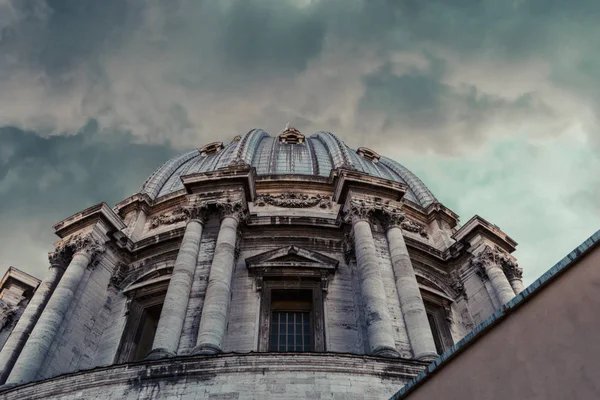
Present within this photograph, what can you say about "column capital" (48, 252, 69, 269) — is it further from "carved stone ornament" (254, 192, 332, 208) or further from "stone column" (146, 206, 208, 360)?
"carved stone ornament" (254, 192, 332, 208)

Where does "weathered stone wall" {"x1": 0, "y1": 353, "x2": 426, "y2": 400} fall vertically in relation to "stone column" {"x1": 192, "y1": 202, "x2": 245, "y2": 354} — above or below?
below

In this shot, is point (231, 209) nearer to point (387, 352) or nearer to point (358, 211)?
point (358, 211)

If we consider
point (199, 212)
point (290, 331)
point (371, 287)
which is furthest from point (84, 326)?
point (371, 287)

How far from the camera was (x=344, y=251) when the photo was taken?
70.5 ft

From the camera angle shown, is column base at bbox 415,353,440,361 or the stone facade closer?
the stone facade

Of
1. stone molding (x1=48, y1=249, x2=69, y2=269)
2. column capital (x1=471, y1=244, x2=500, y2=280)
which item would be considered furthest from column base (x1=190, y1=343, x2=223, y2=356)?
column capital (x1=471, y1=244, x2=500, y2=280)

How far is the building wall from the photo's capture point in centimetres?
544

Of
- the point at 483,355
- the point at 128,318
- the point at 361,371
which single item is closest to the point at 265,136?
the point at 128,318

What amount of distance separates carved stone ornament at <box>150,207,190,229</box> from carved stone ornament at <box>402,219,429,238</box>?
11500mm

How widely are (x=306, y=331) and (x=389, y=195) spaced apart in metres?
6.98

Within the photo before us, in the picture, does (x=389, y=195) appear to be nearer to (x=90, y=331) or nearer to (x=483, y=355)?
(x=90, y=331)

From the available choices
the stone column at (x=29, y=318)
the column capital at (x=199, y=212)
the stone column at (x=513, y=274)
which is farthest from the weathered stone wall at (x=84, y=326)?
the stone column at (x=513, y=274)

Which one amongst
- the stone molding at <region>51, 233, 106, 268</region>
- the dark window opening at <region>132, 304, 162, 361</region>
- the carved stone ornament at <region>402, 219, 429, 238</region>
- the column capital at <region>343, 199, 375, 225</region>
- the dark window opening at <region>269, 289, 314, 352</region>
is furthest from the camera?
the carved stone ornament at <region>402, 219, 429, 238</region>

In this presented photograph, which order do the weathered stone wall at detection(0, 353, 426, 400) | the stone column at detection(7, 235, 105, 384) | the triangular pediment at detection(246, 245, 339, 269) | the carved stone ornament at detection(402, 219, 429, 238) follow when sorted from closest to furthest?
the weathered stone wall at detection(0, 353, 426, 400) < the stone column at detection(7, 235, 105, 384) < the triangular pediment at detection(246, 245, 339, 269) < the carved stone ornament at detection(402, 219, 429, 238)
